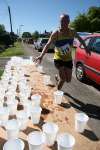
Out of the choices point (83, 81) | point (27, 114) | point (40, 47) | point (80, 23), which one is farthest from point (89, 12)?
point (27, 114)

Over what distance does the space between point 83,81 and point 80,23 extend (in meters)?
50.8

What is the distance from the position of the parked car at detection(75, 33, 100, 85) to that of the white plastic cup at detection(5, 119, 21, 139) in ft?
12.4

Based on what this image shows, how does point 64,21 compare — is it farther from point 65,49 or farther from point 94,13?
point 94,13

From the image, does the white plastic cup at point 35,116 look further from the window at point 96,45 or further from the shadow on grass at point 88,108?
the window at point 96,45

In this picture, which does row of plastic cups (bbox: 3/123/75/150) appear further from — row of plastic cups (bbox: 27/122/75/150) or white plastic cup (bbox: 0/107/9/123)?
white plastic cup (bbox: 0/107/9/123)

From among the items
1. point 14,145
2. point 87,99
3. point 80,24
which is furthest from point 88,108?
point 80,24

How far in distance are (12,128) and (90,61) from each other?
443cm

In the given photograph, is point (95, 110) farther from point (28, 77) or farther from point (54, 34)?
→ point (28, 77)

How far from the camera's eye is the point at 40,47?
1090 inches

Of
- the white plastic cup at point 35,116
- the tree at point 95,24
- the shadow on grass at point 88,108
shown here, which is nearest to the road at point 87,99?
the shadow on grass at point 88,108

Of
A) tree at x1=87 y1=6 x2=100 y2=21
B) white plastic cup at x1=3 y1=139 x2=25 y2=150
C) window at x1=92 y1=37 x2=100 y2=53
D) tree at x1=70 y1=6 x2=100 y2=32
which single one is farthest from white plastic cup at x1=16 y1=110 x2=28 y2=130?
tree at x1=87 y1=6 x2=100 y2=21

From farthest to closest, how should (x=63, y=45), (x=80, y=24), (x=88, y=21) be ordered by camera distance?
(x=88, y=21) → (x=80, y=24) → (x=63, y=45)

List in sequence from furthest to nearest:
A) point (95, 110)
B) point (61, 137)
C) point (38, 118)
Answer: point (95, 110) < point (38, 118) < point (61, 137)

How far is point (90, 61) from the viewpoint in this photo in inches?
305
